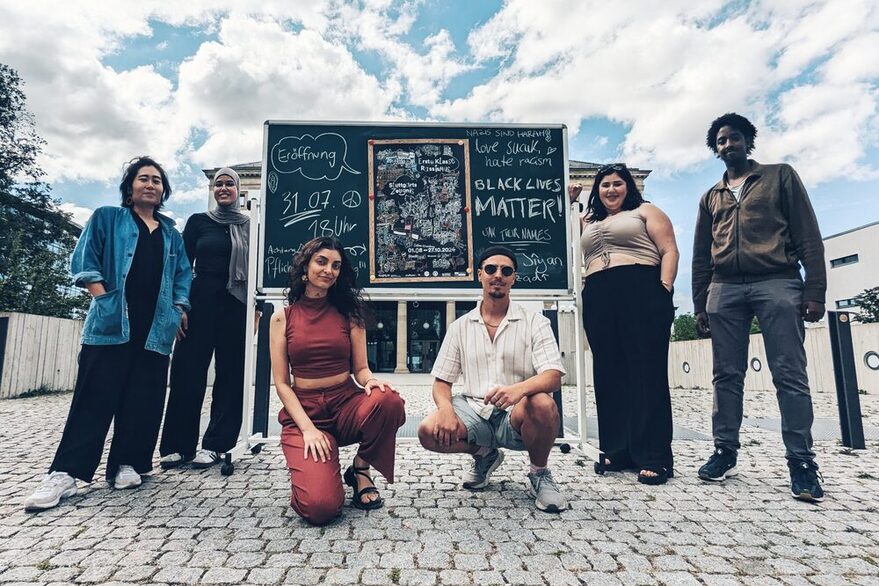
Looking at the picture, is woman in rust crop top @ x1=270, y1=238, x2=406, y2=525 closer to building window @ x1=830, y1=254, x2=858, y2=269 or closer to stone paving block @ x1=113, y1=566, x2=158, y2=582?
stone paving block @ x1=113, y1=566, x2=158, y2=582

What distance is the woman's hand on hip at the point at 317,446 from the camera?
2613 mm

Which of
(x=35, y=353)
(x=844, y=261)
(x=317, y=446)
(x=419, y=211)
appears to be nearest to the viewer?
(x=317, y=446)

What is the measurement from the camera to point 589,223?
13.2 feet

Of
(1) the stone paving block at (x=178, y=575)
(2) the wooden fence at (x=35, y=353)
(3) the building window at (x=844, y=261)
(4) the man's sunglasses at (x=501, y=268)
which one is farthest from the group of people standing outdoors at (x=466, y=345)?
(3) the building window at (x=844, y=261)

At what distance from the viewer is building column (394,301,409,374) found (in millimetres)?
26938

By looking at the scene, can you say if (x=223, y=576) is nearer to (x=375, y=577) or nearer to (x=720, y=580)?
(x=375, y=577)

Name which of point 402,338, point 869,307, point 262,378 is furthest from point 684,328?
point 262,378

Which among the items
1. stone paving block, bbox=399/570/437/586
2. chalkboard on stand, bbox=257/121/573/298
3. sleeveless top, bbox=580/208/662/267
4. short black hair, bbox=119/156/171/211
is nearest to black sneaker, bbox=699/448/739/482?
sleeveless top, bbox=580/208/662/267

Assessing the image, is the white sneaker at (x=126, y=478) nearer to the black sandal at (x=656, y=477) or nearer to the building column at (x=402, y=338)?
the black sandal at (x=656, y=477)

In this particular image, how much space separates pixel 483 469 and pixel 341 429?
1.02m

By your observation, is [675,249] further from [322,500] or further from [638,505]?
[322,500]

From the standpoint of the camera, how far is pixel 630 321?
138 inches

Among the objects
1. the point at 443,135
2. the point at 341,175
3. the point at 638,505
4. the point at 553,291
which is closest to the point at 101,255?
the point at 341,175

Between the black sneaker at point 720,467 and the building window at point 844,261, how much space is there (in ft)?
154
